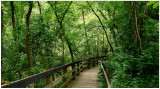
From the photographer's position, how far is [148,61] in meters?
5.02

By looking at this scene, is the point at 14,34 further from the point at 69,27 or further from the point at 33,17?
the point at 69,27

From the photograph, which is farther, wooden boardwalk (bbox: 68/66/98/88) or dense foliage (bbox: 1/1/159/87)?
wooden boardwalk (bbox: 68/66/98/88)

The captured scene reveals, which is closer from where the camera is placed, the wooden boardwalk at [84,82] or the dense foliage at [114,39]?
the dense foliage at [114,39]

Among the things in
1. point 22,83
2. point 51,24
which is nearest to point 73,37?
point 51,24

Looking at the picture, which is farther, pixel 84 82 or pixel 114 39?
pixel 114 39

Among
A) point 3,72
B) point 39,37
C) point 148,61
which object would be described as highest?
point 39,37

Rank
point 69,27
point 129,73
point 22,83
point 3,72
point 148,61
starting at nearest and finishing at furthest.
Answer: point 22,83 → point 148,61 → point 129,73 → point 3,72 → point 69,27

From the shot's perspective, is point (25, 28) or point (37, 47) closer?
point (25, 28)

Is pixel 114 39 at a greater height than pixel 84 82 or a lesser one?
greater

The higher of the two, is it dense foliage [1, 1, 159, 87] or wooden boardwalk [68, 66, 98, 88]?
dense foliage [1, 1, 159, 87]

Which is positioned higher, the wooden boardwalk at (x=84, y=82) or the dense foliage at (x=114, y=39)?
the dense foliage at (x=114, y=39)

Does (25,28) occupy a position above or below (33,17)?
below

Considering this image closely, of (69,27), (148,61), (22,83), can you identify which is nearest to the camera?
(22,83)

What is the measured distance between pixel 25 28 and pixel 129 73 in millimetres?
5994
